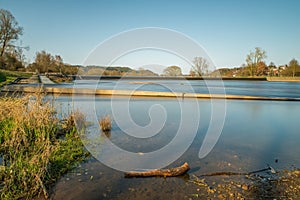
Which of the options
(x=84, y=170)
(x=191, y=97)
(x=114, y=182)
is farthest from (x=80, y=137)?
(x=191, y=97)

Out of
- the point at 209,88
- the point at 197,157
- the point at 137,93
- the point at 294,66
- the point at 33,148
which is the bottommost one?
the point at 197,157

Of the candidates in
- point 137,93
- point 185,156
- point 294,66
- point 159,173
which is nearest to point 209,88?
point 137,93

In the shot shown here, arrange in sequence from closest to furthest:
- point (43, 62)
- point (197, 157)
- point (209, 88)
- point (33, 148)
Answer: point (33, 148) → point (197, 157) → point (209, 88) → point (43, 62)

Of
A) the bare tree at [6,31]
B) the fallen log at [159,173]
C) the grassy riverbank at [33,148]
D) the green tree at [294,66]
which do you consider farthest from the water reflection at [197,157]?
the green tree at [294,66]

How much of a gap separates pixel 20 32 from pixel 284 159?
42.4 metres

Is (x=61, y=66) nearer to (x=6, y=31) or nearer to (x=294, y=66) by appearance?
(x=6, y=31)

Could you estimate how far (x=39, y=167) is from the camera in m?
3.89

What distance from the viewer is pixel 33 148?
4.87 metres

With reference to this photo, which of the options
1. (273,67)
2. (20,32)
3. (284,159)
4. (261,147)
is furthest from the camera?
(273,67)

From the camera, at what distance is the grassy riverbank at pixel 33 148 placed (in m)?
3.52

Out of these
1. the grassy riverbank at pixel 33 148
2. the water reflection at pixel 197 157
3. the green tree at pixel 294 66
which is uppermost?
the green tree at pixel 294 66

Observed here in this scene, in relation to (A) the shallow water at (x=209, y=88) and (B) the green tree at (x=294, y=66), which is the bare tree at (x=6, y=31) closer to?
(A) the shallow water at (x=209, y=88)

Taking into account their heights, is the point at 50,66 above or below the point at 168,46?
above

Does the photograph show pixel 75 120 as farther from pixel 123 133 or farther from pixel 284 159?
pixel 284 159
